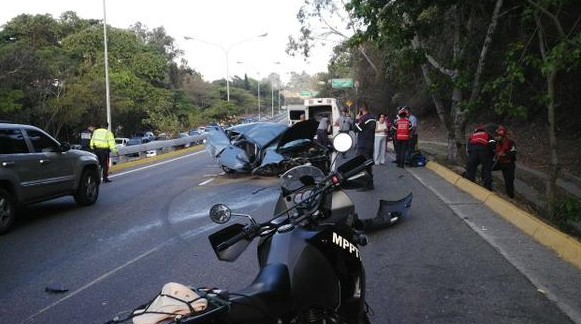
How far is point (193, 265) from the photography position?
6.59 metres

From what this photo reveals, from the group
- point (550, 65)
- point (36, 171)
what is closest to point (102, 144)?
point (36, 171)

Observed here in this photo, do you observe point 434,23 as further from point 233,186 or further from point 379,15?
point 233,186

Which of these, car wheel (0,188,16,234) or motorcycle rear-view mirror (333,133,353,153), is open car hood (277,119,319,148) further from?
motorcycle rear-view mirror (333,133,353,153)

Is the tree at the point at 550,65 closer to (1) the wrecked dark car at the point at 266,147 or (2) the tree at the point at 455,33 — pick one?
(2) the tree at the point at 455,33

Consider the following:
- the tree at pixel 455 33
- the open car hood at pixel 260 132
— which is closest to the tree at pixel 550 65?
the tree at pixel 455 33

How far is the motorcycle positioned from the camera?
2182 mm

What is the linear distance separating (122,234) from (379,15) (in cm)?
955

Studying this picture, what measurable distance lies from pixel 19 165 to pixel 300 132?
7292 mm

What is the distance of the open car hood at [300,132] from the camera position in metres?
14.3

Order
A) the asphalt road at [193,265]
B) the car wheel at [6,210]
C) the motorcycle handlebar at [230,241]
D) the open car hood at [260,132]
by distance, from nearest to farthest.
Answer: the motorcycle handlebar at [230,241], the asphalt road at [193,265], the car wheel at [6,210], the open car hood at [260,132]

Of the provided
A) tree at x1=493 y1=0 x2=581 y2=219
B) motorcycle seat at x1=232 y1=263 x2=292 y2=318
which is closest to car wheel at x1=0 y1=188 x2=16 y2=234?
motorcycle seat at x1=232 y1=263 x2=292 y2=318

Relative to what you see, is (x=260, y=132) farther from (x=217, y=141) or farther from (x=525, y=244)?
(x=525, y=244)

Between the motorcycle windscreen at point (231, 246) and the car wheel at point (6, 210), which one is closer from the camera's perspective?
the motorcycle windscreen at point (231, 246)

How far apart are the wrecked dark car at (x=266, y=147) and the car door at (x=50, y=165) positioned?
538cm
